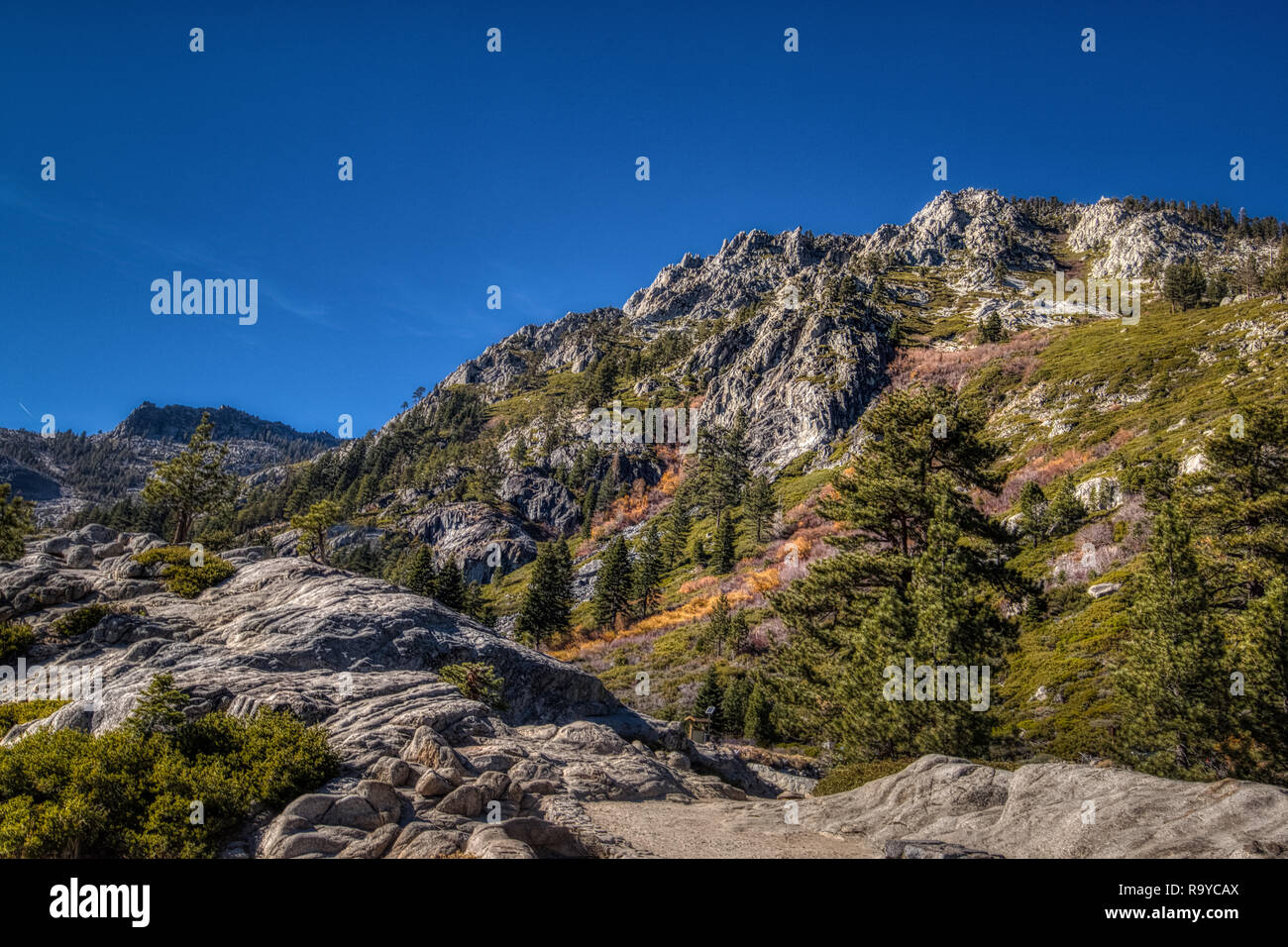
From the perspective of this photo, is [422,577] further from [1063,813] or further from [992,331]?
[992,331]

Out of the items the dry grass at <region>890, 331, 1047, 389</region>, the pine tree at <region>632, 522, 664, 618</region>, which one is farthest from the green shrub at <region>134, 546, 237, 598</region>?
the dry grass at <region>890, 331, 1047, 389</region>

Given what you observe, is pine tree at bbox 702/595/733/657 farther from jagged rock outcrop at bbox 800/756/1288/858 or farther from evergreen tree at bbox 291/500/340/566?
jagged rock outcrop at bbox 800/756/1288/858

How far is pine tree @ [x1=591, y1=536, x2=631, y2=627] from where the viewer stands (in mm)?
83750

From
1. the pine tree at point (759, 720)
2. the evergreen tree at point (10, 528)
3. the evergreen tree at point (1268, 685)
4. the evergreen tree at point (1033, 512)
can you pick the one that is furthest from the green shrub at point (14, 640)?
the evergreen tree at point (1033, 512)

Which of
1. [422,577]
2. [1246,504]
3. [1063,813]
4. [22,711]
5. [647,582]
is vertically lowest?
[647,582]

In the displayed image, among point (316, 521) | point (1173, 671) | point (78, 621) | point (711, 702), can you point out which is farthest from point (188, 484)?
point (1173, 671)

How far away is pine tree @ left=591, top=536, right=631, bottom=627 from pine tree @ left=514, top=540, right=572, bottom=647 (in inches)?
322

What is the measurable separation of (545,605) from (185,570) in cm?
4652

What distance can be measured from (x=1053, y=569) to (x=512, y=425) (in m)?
162

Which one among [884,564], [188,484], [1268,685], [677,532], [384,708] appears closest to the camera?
[384,708]

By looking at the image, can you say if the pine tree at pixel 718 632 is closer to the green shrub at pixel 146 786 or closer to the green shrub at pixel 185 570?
the green shrub at pixel 185 570

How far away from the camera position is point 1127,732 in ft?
83.3

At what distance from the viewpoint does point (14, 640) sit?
860 inches
